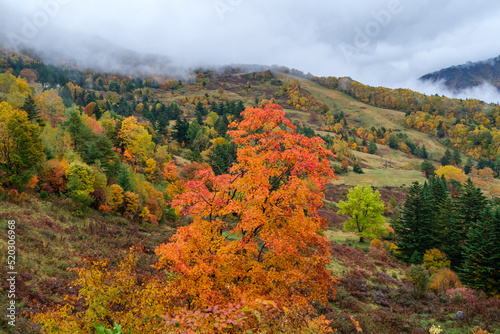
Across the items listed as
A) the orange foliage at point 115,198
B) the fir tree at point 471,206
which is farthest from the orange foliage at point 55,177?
the fir tree at point 471,206

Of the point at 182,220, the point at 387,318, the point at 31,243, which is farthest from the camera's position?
the point at 182,220

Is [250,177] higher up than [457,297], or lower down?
higher up

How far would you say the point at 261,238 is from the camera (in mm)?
10727

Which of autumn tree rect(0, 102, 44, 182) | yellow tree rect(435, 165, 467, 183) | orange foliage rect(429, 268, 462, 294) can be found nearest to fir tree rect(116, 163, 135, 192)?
autumn tree rect(0, 102, 44, 182)

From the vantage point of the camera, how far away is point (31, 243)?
22297 mm

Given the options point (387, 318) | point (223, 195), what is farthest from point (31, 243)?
point (387, 318)

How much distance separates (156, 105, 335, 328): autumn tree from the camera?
990cm

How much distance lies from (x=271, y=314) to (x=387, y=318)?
15495 mm

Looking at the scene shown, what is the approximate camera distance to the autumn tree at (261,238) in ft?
32.5

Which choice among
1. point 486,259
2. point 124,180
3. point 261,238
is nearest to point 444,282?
point 486,259

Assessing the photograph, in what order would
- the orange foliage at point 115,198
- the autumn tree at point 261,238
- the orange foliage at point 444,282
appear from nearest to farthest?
the autumn tree at point 261,238 → the orange foliage at point 444,282 → the orange foliage at point 115,198

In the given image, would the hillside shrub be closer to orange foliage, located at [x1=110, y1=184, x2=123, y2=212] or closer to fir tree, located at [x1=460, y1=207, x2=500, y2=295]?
fir tree, located at [x1=460, y1=207, x2=500, y2=295]

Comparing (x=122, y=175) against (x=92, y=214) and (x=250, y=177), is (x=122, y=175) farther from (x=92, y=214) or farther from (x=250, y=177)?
(x=250, y=177)

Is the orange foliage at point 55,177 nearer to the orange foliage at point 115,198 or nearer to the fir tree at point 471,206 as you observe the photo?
the orange foliage at point 115,198
